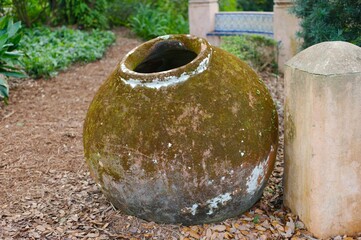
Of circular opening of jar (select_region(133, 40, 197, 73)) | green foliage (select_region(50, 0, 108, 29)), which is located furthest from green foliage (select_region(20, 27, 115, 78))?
circular opening of jar (select_region(133, 40, 197, 73))

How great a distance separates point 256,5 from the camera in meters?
14.1

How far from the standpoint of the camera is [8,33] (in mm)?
6574

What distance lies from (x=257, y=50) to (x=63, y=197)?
15.6 feet

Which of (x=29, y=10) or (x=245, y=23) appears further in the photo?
(x=29, y=10)

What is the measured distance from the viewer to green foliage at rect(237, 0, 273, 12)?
1390 cm

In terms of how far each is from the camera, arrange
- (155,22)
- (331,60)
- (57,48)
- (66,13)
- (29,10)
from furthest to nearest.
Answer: (155,22), (66,13), (29,10), (57,48), (331,60)

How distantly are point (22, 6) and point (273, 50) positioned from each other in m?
6.49

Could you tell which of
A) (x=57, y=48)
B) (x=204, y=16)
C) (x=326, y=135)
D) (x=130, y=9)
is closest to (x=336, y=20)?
(x=326, y=135)

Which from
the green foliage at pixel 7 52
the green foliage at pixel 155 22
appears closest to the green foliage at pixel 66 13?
the green foliage at pixel 155 22

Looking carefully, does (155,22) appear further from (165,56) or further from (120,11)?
(165,56)

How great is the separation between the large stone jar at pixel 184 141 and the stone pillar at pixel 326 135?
8.5 inches

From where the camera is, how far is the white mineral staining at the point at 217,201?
2.99m

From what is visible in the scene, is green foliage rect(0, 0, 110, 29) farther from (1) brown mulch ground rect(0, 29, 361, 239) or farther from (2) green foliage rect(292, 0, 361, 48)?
(2) green foliage rect(292, 0, 361, 48)

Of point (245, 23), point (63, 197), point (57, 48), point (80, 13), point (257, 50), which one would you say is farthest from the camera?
point (80, 13)
